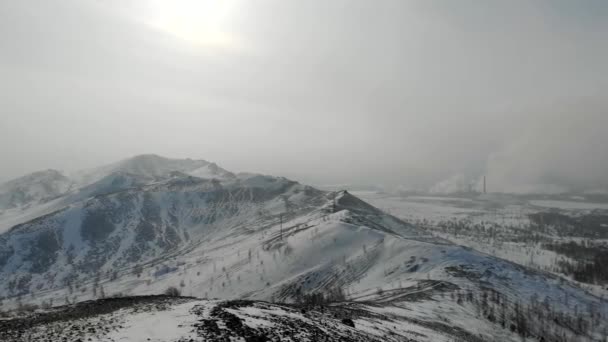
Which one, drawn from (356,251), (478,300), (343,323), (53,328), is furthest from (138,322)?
(356,251)

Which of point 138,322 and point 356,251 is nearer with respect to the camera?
point 138,322

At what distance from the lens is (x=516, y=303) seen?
103 meters

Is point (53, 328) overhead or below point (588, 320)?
overhead

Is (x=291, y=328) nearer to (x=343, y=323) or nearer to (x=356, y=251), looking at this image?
(x=343, y=323)

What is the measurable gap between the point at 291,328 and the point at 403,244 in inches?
5014

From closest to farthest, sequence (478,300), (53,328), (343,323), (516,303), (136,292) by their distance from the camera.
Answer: (53,328), (343,323), (478,300), (516,303), (136,292)

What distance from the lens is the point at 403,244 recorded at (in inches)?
5891

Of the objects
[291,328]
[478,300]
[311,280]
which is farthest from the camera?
[311,280]

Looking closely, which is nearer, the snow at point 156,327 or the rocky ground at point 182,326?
the snow at point 156,327

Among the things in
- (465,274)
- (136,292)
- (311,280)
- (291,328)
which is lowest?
(136,292)

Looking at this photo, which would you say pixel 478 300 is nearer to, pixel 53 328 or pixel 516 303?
pixel 516 303

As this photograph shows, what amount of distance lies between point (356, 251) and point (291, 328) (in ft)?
421

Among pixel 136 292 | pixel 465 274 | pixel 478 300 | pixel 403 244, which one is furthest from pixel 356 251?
pixel 136 292

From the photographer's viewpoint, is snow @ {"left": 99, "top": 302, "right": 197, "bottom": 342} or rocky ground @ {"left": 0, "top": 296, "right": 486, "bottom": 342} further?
rocky ground @ {"left": 0, "top": 296, "right": 486, "bottom": 342}
